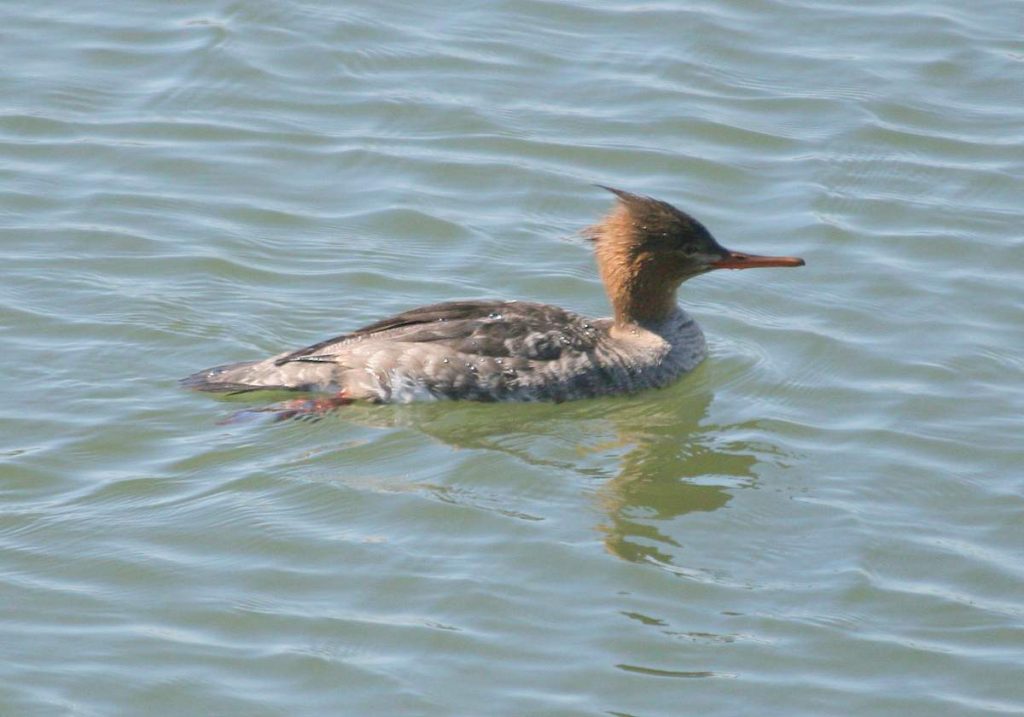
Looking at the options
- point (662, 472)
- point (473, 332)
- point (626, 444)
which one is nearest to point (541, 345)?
point (473, 332)

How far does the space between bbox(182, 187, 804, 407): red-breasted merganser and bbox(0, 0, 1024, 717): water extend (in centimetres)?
18

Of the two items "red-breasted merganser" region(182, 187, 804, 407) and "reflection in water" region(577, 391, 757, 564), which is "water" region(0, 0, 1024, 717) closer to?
"reflection in water" region(577, 391, 757, 564)

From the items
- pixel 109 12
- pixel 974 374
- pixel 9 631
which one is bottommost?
pixel 9 631

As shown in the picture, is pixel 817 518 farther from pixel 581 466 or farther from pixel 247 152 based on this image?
pixel 247 152

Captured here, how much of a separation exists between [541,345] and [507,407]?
0.41m

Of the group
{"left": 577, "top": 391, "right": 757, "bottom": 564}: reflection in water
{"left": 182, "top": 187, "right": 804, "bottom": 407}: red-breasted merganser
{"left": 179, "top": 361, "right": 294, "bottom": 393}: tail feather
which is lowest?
{"left": 577, "top": 391, "right": 757, "bottom": 564}: reflection in water

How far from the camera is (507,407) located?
10.5 m

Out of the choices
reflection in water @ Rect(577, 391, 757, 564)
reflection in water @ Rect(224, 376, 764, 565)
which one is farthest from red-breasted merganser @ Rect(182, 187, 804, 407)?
reflection in water @ Rect(577, 391, 757, 564)

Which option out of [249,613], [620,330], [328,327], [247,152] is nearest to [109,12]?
[247,152]

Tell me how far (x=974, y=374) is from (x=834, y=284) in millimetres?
1273

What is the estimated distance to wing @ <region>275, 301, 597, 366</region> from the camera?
1045 cm

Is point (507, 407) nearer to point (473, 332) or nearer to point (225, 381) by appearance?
point (473, 332)

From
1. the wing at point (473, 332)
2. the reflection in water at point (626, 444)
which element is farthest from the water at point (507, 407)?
the wing at point (473, 332)

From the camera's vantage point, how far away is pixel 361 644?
25.9 ft
